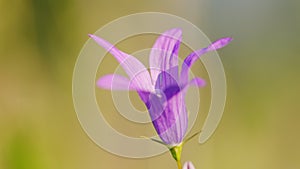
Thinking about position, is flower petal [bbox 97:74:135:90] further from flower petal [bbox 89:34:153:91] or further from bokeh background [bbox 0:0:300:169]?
bokeh background [bbox 0:0:300:169]

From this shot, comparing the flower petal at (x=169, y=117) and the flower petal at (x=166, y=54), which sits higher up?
the flower petal at (x=166, y=54)

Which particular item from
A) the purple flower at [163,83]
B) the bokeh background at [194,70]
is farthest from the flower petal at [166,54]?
the bokeh background at [194,70]

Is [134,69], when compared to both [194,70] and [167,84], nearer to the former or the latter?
[167,84]

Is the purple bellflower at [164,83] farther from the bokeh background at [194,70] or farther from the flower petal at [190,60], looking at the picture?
the bokeh background at [194,70]

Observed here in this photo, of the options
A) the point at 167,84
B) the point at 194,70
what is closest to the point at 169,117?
the point at 167,84

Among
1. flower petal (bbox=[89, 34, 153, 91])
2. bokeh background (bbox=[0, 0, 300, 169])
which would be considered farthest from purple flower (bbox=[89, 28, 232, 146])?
bokeh background (bbox=[0, 0, 300, 169])

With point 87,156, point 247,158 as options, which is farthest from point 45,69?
point 247,158

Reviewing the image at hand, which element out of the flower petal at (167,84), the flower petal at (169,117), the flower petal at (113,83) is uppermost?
the flower petal at (113,83)
